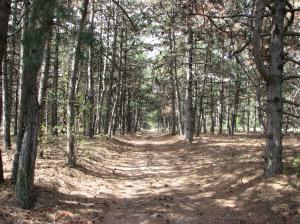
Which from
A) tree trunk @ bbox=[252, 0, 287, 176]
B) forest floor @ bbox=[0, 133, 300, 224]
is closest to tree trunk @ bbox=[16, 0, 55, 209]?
forest floor @ bbox=[0, 133, 300, 224]

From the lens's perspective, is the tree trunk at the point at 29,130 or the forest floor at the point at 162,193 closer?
the tree trunk at the point at 29,130

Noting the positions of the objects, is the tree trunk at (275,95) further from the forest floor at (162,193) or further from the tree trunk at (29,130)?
the tree trunk at (29,130)

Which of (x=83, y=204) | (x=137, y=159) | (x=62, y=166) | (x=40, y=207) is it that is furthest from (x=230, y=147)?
(x=40, y=207)

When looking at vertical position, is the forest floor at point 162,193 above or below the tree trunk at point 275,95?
below

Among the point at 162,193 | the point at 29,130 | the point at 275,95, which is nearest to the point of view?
the point at 29,130

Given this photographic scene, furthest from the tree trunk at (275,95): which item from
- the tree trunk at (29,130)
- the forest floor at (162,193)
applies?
the tree trunk at (29,130)

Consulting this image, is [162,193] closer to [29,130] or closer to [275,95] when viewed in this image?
[275,95]

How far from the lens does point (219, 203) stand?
916 centimetres

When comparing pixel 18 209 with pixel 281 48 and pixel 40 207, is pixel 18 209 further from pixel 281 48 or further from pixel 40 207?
pixel 281 48

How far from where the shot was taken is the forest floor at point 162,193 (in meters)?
7.82

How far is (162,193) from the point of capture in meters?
10.5

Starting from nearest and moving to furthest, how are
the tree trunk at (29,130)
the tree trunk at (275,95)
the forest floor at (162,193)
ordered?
the tree trunk at (29,130)
the forest floor at (162,193)
the tree trunk at (275,95)

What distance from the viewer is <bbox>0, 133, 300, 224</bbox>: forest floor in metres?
7.82

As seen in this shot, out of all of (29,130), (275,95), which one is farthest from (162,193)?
(29,130)
